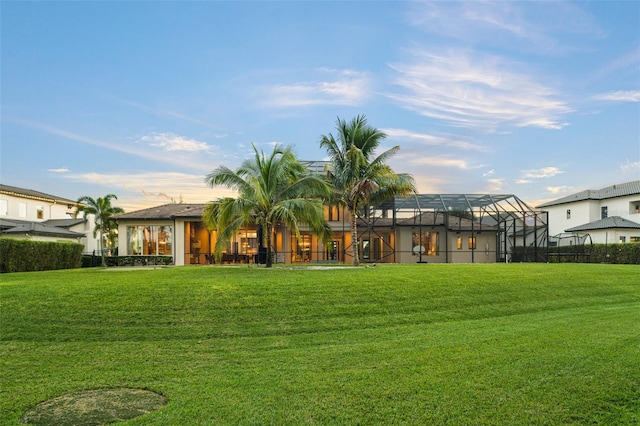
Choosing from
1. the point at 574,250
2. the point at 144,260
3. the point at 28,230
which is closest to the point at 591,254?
the point at 574,250

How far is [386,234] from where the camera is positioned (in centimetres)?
2859

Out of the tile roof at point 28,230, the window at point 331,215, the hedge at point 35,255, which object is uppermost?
the window at point 331,215

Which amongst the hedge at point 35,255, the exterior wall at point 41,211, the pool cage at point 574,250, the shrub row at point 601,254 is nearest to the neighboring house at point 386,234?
the pool cage at point 574,250

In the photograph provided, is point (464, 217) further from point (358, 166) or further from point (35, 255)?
point (35, 255)

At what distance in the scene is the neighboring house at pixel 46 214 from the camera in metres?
30.9

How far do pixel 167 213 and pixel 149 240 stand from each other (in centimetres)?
207

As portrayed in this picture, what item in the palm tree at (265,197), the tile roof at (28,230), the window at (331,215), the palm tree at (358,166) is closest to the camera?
the palm tree at (265,197)

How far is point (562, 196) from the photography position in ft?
153

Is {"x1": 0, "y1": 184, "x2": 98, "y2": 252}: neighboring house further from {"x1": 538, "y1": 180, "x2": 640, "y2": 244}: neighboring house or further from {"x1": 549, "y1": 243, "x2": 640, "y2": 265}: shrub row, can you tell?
{"x1": 538, "y1": 180, "x2": 640, "y2": 244}: neighboring house

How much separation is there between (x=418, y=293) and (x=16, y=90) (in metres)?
15.4

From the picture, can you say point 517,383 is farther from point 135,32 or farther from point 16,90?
point 16,90

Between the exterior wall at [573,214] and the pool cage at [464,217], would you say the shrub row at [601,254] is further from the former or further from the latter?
the exterior wall at [573,214]

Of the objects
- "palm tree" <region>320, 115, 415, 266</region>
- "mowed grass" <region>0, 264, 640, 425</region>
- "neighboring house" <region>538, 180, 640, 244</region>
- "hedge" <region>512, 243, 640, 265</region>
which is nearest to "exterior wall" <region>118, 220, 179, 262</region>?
"palm tree" <region>320, 115, 415, 266</region>

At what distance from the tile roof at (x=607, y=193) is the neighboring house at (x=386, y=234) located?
1481 cm
